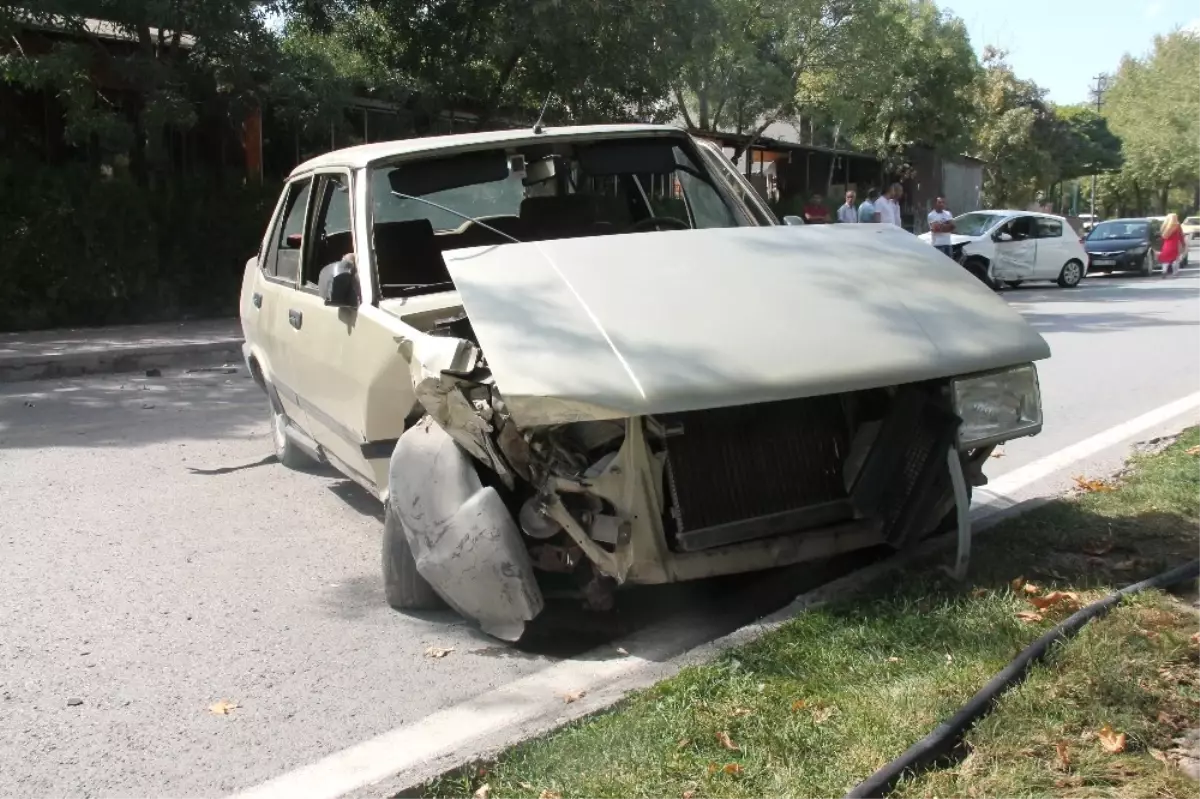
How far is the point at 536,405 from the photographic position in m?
3.35

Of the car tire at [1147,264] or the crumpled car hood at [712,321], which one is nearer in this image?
the crumpled car hood at [712,321]

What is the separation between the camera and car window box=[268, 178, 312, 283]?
19.3 ft

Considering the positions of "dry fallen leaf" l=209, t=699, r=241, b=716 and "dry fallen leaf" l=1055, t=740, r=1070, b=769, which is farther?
"dry fallen leaf" l=209, t=699, r=241, b=716

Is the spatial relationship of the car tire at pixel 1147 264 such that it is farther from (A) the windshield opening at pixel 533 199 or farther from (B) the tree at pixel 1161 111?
(A) the windshield opening at pixel 533 199

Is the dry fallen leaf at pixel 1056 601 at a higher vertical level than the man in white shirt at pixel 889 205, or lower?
lower

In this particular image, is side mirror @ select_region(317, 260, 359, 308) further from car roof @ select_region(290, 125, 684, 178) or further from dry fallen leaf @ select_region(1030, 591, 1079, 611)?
dry fallen leaf @ select_region(1030, 591, 1079, 611)

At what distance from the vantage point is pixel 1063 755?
9.35 feet

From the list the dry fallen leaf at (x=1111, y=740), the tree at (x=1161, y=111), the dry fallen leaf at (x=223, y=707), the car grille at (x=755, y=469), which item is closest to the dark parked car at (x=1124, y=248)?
the tree at (x=1161, y=111)

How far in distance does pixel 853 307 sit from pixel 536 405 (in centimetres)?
124

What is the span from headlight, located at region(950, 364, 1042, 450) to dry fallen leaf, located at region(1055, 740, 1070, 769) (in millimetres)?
1252

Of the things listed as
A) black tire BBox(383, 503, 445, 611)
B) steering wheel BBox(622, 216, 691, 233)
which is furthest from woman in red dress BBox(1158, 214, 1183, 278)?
black tire BBox(383, 503, 445, 611)

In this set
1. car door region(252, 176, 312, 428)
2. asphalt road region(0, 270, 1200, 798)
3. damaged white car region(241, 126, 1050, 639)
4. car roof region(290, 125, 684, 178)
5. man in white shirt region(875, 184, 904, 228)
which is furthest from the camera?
man in white shirt region(875, 184, 904, 228)

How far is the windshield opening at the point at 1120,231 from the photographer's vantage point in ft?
88.0

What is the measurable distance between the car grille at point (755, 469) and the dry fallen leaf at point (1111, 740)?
121cm
